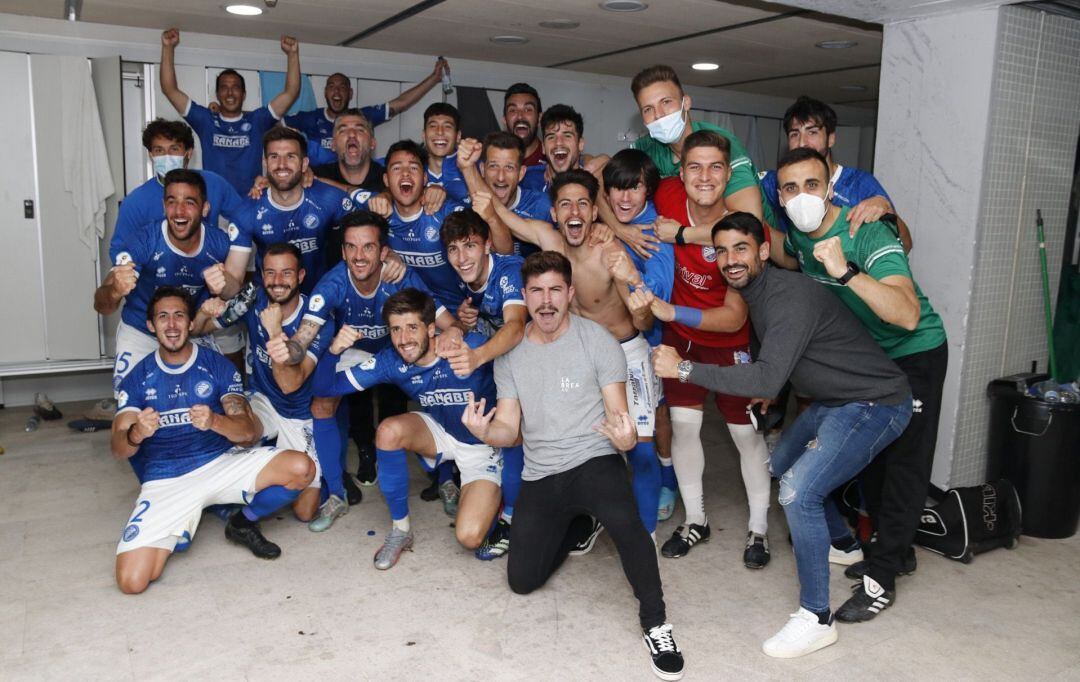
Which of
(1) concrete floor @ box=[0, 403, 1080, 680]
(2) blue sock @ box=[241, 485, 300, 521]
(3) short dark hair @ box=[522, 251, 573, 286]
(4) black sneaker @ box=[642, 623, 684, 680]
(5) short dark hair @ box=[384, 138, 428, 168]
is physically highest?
(5) short dark hair @ box=[384, 138, 428, 168]

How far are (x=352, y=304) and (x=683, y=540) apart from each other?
1774mm

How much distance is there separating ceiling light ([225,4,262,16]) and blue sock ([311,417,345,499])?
225 cm

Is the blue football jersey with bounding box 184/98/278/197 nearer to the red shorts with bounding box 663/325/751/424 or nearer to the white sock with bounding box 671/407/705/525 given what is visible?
the red shorts with bounding box 663/325/751/424

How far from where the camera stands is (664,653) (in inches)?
110

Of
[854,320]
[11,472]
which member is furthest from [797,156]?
[11,472]

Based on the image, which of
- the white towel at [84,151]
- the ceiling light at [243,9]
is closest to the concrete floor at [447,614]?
the white towel at [84,151]

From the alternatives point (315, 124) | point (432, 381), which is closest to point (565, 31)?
point (315, 124)

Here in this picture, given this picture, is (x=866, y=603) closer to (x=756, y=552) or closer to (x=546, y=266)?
(x=756, y=552)

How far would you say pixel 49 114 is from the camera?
541cm

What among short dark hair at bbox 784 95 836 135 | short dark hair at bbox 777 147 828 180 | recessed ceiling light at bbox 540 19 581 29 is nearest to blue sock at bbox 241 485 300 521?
short dark hair at bbox 777 147 828 180

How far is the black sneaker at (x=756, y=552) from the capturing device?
3555 mm

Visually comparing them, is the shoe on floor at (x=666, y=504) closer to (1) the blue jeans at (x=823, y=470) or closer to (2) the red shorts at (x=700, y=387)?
(2) the red shorts at (x=700, y=387)

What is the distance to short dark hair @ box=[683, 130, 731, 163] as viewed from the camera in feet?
11.2

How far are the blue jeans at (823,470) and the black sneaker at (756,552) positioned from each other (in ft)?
1.77
